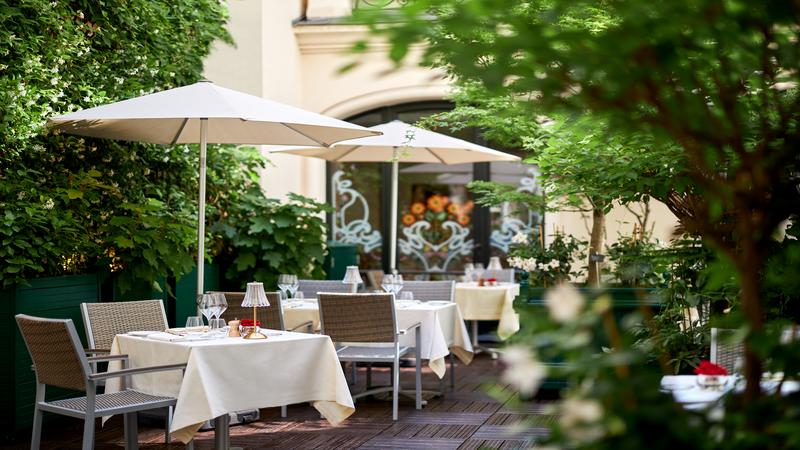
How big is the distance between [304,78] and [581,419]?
1148 centimetres

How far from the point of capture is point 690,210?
5625mm

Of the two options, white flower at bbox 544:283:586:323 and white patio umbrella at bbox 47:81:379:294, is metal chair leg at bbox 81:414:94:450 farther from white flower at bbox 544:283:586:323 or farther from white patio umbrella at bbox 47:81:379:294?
white flower at bbox 544:283:586:323

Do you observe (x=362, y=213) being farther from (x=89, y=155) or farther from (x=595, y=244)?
(x=89, y=155)

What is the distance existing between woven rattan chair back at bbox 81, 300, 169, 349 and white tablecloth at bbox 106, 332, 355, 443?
37 centimetres

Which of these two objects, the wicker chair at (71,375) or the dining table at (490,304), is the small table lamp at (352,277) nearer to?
the dining table at (490,304)

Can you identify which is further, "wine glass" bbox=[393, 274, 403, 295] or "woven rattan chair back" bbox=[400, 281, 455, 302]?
"woven rattan chair back" bbox=[400, 281, 455, 302]

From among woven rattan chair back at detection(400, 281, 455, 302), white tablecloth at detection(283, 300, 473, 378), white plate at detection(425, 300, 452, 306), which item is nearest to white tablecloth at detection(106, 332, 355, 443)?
white tablecloth at detection(283, 300, 473, 378)

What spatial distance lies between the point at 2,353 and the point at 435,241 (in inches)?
282

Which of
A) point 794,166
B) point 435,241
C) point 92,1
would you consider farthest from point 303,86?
point 794,166

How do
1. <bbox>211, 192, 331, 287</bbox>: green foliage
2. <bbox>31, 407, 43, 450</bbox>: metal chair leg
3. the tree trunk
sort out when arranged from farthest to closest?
<bbox>211, 192, 331, 287</bbox>: green foliage → the tree trunk → <bbox>31, 407, 43, 450</bbox>: metal chair leg

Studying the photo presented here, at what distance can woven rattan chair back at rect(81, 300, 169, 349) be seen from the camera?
597cm

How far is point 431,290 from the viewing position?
8562 millimetres

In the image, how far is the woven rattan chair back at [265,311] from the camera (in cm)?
682

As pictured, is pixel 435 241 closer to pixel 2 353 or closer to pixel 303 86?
pixel 303 86
